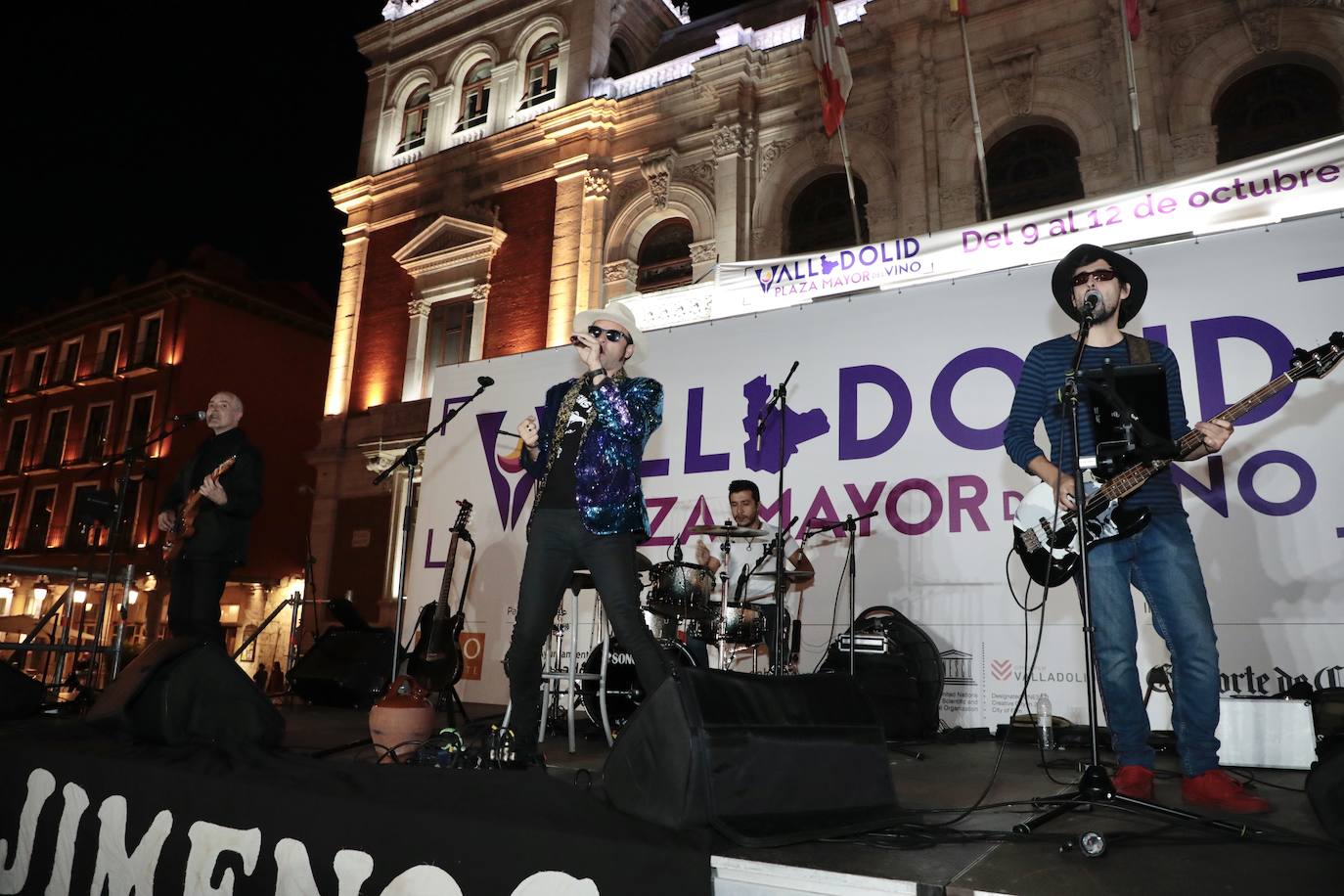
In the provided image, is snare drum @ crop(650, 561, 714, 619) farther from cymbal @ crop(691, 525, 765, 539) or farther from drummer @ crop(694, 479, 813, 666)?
drummer @ crop(694, 479, 813, 666)

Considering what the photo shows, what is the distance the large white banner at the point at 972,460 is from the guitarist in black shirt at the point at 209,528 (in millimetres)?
1998

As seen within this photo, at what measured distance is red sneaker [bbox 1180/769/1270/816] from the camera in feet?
8.72

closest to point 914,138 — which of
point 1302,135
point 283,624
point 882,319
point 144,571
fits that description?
point 1302,135

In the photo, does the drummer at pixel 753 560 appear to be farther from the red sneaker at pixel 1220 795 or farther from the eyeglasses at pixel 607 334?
the red sneaker at pixel 1220 795

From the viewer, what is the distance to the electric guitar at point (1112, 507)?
9.59 feet

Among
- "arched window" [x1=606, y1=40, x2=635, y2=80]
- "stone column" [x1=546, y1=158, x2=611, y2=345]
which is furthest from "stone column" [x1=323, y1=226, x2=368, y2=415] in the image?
"arched window" [x1=606, y1=40, x2=635, y2=80]

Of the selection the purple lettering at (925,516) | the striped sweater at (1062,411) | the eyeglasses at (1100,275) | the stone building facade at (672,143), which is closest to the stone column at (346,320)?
the stone building facade at (672,143)

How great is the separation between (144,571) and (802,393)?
20157 millimetres

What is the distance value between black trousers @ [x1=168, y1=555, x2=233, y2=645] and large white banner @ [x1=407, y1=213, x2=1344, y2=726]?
2.24 metres

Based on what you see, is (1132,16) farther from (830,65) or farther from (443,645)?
(443,645)

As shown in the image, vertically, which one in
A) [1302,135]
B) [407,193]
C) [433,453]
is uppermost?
[407,193]

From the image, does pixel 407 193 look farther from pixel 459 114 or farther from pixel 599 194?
pixel 599 194

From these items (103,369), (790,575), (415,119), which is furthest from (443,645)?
(103,369)

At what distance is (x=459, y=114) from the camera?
51.2ft
